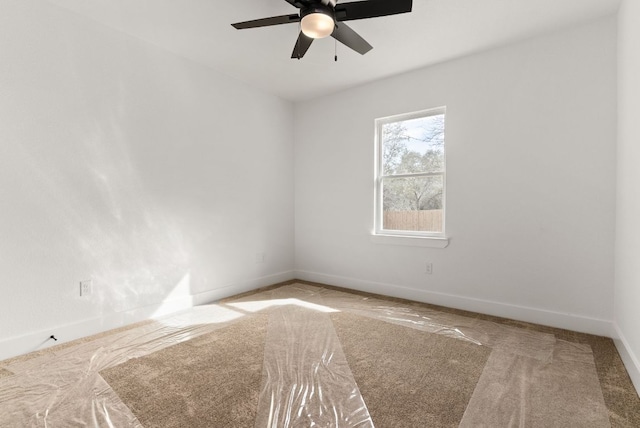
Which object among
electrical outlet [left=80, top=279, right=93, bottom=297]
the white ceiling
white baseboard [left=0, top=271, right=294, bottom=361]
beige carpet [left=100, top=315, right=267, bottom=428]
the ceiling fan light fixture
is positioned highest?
the white ceiling

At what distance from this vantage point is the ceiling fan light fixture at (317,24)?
1892mm

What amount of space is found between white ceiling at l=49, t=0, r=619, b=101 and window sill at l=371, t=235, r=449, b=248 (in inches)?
71.4

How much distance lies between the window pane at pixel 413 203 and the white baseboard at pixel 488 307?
70 cm

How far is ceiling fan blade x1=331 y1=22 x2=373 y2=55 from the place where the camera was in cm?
222

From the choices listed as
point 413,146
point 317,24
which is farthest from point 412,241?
point 317,24

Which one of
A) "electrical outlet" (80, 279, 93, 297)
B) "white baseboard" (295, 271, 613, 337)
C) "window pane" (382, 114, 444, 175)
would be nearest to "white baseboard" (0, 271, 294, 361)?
"electrical outlet" (80, 279, 93, 297)

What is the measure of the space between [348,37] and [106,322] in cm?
296

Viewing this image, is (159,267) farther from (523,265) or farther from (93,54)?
(523,265)

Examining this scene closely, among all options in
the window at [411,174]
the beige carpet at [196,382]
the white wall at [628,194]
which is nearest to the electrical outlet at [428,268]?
the window at [411,174]

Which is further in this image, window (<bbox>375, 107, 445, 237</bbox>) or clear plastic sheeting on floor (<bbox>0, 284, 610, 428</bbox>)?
window (<bbox>375, 107, 445, 237</bbox>)

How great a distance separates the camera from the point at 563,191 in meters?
2.73

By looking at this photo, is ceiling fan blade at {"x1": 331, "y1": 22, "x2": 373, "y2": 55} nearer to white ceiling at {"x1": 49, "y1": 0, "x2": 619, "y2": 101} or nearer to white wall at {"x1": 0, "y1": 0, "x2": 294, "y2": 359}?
Result: white ceiling at {"x1": 49, "y1": 0, "x2": 619, "y2": 101}

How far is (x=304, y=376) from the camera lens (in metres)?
1.93

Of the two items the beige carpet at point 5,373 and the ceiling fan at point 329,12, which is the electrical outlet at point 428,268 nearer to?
the ceiling fan at point 329,12
